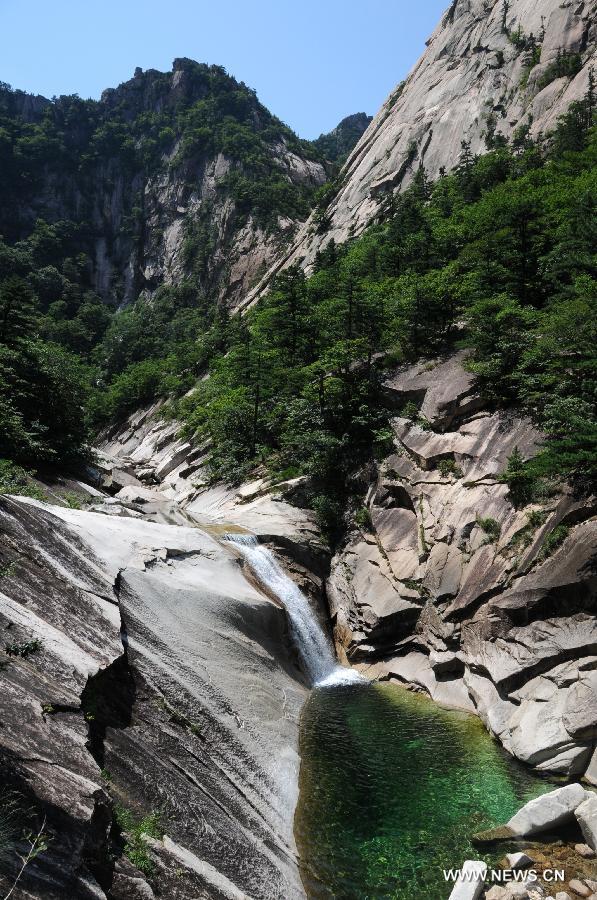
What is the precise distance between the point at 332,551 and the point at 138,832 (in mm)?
17079

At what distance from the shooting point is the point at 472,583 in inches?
700

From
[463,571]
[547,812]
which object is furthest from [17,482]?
[547,812]

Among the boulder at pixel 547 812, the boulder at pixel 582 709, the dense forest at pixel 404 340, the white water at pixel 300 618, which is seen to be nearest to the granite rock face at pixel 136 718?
the white water at pixel 300 618

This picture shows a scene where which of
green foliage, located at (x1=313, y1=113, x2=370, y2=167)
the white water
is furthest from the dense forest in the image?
green foliage, located at (x1=313, y1=113, x2=370, y2=167)

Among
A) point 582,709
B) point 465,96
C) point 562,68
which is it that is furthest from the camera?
point 465,96

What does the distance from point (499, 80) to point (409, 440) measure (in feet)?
190

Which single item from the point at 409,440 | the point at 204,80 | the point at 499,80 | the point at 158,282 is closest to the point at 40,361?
the point at 409,440

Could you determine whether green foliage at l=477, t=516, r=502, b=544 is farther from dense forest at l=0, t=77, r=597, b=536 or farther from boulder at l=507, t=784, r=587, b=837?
boulder at l=507, t=784, r=587, b=837

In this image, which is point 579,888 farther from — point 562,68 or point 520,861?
point 562,68

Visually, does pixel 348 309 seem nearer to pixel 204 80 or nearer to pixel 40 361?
pixel 40 361

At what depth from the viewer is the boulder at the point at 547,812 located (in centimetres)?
956

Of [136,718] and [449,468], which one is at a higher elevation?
[136,718]

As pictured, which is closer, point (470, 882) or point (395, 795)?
point (470, 882)

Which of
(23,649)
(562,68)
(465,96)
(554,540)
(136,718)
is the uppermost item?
(465,96)
